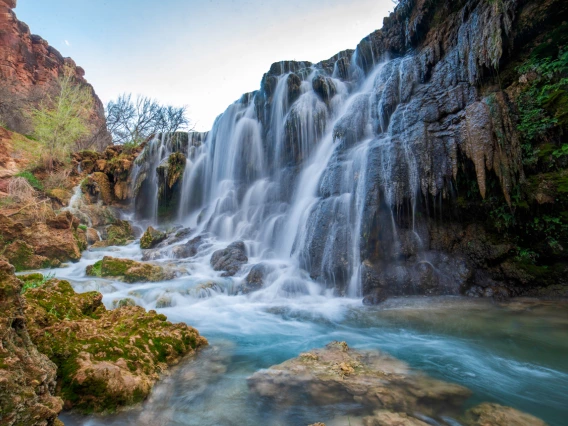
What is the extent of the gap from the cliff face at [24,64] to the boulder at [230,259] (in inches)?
883

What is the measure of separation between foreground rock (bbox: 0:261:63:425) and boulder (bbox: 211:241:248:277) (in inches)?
286

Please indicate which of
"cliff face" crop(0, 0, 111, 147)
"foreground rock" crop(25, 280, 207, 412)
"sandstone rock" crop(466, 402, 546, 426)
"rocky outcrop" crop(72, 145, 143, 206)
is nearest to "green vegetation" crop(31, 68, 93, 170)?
"rocky outcrop" crop(72, 145, 143, 206)

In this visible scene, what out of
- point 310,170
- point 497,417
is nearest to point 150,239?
point 310,170

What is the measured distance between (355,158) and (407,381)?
7.09 meters

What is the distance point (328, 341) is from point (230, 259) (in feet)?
19.1

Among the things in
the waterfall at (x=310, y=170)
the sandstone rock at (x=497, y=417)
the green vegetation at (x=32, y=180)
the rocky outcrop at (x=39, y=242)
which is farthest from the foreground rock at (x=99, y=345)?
the green vegetation at (x=32, y=180)

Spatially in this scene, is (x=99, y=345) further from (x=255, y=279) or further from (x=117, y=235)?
(x=117, y=235)

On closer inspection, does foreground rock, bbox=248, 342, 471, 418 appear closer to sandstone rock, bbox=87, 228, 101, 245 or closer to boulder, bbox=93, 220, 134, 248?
boulder, bbox=93, 220, 134, 248

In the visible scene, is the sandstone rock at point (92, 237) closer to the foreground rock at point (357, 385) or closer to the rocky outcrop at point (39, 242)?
the rocky outcrop at point (39, 242)

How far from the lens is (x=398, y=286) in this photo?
6.93 meters

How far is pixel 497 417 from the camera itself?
2.45 metres

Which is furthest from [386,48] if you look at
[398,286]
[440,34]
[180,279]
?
[180,279]

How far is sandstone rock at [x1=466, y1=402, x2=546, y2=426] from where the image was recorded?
2379mm

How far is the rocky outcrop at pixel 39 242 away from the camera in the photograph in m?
8.07
